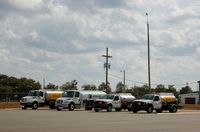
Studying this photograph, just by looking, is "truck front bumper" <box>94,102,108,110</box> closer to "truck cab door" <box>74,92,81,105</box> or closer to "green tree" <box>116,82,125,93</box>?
"truck cab door" <box>74,92,81,105</box>

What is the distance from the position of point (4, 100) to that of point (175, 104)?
35699mm

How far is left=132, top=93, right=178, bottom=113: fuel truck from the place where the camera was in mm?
46156

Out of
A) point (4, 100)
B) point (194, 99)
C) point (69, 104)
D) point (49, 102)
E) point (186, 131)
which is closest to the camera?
point (186, 131)

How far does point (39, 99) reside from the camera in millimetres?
53812

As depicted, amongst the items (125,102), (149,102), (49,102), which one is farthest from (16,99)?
(149,102)

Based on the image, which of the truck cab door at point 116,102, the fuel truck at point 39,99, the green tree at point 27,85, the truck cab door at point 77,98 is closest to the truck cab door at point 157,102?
the truck cab door at point 116,102

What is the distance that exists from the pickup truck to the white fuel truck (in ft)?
9.51

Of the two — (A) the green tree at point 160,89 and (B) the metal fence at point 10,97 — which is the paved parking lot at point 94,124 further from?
(A) the green tree at point 160,89

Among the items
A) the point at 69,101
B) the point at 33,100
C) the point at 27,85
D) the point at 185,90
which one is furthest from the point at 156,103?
the point at 185,90

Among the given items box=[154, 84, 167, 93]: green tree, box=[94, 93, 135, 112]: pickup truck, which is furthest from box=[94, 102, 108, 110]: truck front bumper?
box=[154, 84, 167, 93]: green tree

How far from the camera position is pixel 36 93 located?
178ft

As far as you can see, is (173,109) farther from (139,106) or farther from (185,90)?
(185,90)

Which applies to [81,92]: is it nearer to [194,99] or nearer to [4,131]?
[4,131]

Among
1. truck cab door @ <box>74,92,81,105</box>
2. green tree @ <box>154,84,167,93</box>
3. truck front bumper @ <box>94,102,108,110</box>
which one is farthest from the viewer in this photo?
green tree @ <box>154,84,167,93</box>
